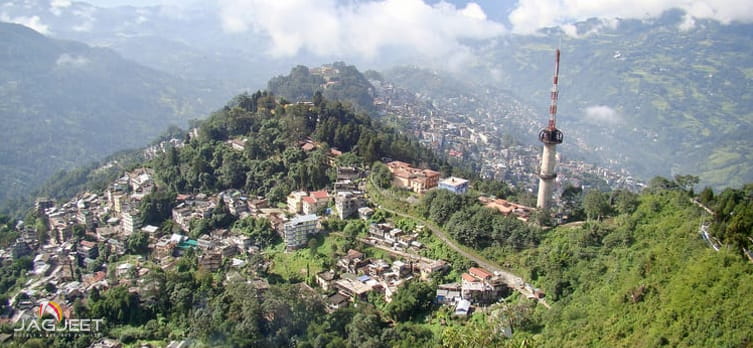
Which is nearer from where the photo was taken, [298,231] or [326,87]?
[298,231]

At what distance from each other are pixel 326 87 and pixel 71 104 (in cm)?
6327

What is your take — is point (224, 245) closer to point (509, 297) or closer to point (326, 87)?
point (509, 297)

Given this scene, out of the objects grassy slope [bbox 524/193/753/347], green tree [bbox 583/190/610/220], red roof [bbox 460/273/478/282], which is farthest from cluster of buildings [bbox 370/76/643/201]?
red roof [bbox 460/273/478/282]

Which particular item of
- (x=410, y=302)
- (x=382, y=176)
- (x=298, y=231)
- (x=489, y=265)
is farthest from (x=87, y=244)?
(x=489, y=265)

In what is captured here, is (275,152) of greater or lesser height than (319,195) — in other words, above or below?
above

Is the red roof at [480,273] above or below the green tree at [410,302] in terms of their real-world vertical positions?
above

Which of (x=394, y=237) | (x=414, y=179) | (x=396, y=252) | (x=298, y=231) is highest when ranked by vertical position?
(x=414, y=179)

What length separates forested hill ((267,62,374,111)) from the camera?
66.4 m

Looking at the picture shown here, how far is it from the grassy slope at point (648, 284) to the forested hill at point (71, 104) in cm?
6300

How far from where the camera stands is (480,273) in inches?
902

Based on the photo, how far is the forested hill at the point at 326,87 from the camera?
66375 mm

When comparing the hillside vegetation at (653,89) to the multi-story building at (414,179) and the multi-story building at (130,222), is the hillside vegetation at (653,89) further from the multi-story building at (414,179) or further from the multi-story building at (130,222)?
the multi-story building at (130,222)

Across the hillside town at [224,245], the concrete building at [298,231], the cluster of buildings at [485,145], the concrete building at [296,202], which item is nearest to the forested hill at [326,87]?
the cluster of buildings at [485,145]

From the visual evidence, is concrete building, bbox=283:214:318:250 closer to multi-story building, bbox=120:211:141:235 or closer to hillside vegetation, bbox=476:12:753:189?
multi-story building, bbox=120:211:141:235
